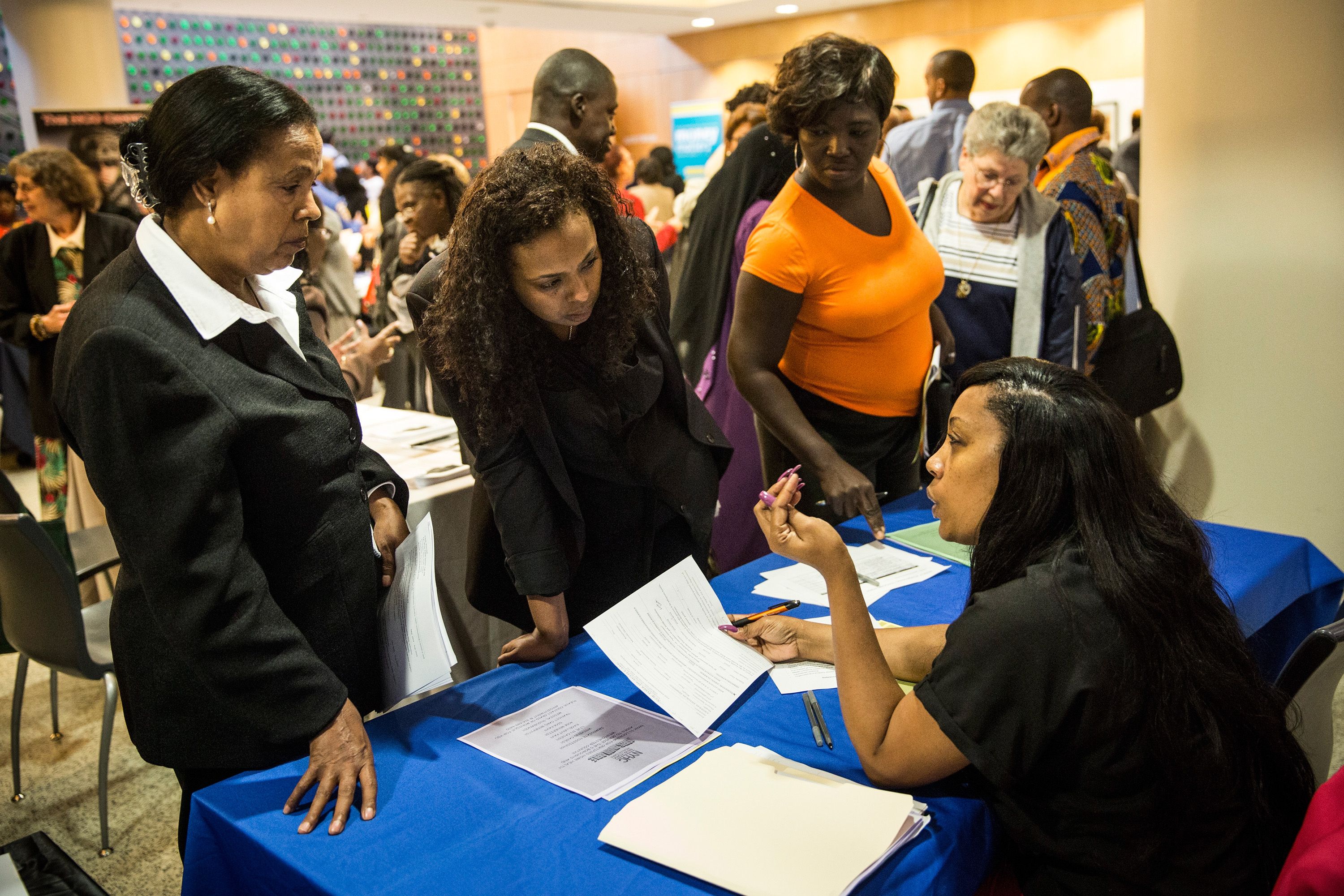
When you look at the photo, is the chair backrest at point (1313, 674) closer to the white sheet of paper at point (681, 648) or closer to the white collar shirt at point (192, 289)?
the white sheet of paper at point (681, 648)

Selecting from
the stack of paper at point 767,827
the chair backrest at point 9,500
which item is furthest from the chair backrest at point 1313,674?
the chair backrest at point 9,500

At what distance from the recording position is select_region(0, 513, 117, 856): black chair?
7.36 feet

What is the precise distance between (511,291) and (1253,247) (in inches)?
103

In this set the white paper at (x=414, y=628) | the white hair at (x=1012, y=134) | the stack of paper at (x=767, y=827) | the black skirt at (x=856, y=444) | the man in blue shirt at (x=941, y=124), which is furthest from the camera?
the man in blue shirt at (x=941, y=124)

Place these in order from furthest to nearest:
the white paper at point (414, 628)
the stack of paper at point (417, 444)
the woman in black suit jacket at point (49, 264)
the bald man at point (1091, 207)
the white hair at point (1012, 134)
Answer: the woman in black suit jacket at point (49, 264)
the bald man at point (1091, 207)
the stack of paper at point (417, 444)
the white hair at point (1012, 134)
the white paper at point (414, 628)

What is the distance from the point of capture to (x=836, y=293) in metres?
2.04

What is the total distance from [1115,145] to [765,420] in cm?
720

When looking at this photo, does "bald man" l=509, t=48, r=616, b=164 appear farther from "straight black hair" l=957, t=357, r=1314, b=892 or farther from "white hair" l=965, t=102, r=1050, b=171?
"straight black hair" l=957, t=357, r=1314, b=892

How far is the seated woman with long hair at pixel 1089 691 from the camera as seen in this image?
3.36ft

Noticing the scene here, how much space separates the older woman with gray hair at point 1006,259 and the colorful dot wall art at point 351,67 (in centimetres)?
861

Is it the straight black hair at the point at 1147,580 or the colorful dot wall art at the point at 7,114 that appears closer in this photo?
the straight black hair at the point at 1147,580

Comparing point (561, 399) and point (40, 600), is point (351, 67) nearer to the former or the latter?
point (40, 600)

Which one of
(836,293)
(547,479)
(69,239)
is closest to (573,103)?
(836,293)

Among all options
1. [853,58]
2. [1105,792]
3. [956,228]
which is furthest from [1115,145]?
[1105,792]
